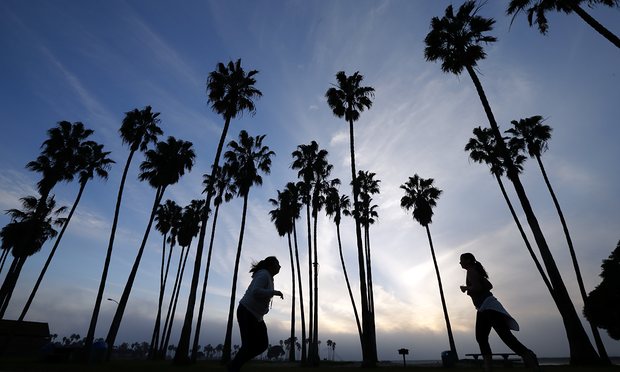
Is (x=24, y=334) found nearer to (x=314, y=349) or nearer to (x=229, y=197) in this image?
(x=229, y=197)

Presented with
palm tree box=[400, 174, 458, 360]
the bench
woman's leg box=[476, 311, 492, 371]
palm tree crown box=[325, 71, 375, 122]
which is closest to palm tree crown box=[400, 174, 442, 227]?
palm tree box=[400, 174, 458, 360]

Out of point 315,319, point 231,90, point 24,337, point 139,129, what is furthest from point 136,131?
point 24,337

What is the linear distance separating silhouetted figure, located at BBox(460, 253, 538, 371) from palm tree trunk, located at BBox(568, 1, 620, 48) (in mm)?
13754

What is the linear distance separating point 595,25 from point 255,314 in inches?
694

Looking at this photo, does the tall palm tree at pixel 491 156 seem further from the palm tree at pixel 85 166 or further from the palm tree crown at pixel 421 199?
Result: the palm tree at pixel 85 166

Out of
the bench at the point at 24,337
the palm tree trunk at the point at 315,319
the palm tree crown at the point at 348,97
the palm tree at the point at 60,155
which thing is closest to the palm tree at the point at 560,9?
the palm tree crown at the point at 348,97

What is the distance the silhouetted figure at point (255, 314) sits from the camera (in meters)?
4.57

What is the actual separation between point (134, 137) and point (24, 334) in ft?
132

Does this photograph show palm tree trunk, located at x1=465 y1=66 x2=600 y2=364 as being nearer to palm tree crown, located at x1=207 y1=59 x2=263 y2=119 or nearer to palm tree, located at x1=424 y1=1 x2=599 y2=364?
palm tree, located at x1=424 y1=1 x2=599 y2=364

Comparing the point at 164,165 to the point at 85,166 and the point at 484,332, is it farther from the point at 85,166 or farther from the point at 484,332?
the point at 484,332

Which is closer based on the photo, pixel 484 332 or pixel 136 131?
pixel 484 332

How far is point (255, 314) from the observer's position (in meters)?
4.70

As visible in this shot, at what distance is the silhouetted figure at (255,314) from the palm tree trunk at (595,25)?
16790mm

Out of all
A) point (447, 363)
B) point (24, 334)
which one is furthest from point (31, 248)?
point (447, 363)
